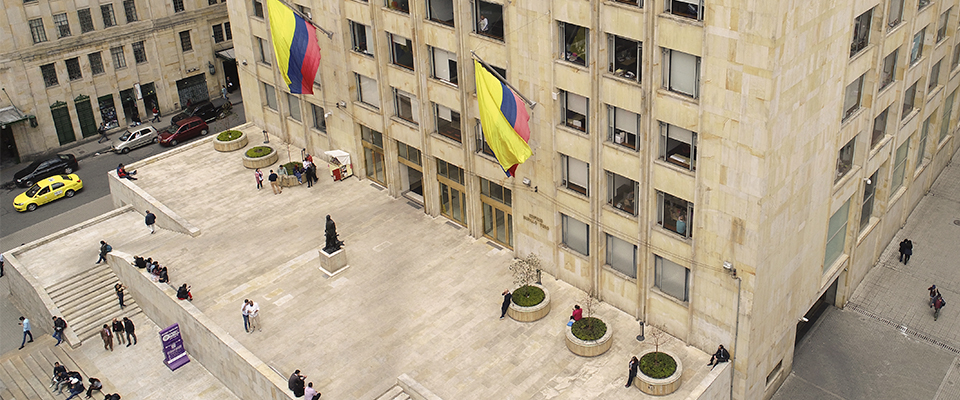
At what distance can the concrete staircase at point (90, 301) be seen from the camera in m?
59.3

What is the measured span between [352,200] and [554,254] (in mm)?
17004

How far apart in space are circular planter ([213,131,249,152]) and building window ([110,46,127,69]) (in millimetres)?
19132

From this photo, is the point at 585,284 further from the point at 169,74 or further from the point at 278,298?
the point at 169,74

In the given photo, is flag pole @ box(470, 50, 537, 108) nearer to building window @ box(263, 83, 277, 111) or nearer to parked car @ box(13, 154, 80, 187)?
building window @ box(263, 83, 277, 111)

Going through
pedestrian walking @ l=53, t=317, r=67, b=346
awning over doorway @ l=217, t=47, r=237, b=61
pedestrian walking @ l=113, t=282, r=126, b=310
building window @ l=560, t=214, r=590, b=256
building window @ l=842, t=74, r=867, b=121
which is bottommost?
pedestrian walking @ l=53, t=317, r=67, b=346

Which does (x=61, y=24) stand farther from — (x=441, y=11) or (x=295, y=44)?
(x=441, y=11)

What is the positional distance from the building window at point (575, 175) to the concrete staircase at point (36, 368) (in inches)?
1188

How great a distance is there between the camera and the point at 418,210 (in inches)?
2454

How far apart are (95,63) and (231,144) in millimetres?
20980

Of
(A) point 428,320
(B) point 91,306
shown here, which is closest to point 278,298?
(A) point 428,320

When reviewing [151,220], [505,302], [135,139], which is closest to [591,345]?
[505,302]

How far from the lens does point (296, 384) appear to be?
46.3 meters

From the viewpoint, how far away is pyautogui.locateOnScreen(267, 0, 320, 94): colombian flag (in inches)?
2269

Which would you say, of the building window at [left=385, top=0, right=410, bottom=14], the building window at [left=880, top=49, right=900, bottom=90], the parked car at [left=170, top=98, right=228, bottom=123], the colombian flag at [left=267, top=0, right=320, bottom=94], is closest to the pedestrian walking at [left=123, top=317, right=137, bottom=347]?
the colombian flag at [left=267, top=0, right=320, bottom=94]
